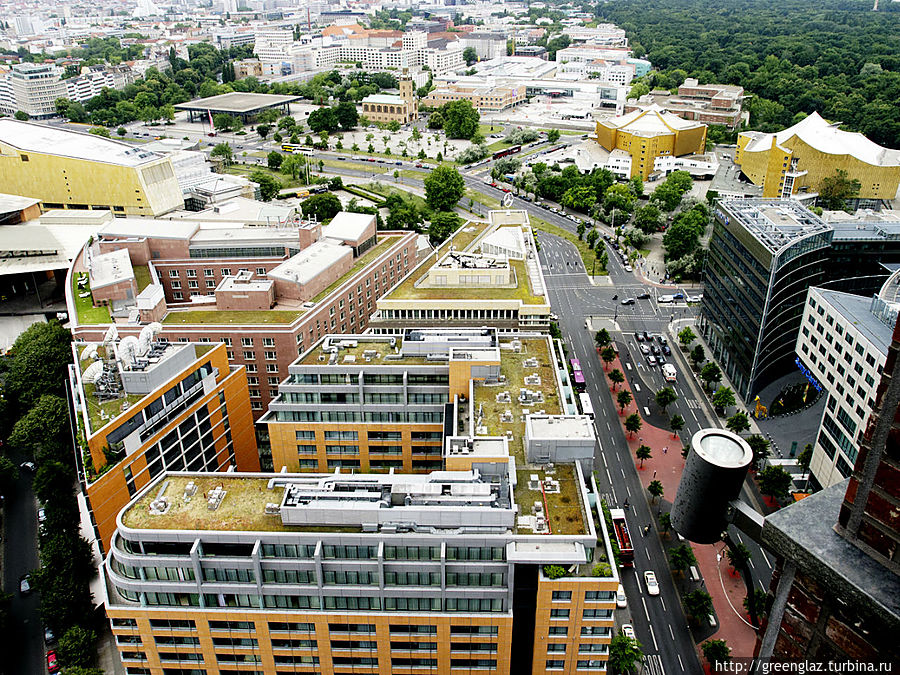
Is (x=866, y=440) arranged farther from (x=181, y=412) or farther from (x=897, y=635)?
(x=181, y=412)

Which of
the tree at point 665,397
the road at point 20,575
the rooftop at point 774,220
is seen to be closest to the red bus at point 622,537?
the tree at point 665,397

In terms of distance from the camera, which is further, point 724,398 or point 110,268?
point 110,268

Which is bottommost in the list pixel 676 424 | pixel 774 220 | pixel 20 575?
pixel 20 575

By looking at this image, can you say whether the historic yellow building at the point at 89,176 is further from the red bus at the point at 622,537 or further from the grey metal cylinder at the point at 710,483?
the grey metal cylinder at the point at 710,483

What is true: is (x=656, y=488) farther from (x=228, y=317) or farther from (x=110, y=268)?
(x=110, y=268)

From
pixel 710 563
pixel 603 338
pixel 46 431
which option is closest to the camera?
pixel 710 563

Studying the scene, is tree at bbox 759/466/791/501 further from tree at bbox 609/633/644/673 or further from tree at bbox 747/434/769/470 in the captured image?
tree at bbox 609/633/644/673

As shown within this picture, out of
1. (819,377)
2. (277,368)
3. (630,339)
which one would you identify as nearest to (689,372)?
(630,339)

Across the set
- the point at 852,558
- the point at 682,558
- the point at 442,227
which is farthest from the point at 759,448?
the point at 442,227
